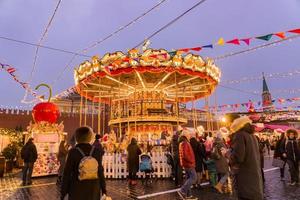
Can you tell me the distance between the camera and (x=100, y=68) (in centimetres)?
1202

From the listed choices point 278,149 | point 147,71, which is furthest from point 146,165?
point 147,71

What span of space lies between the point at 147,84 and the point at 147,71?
14.0ft

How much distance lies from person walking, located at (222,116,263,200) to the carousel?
6.55m

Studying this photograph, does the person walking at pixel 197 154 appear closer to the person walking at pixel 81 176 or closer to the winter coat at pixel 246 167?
the winter coat at pixel 246 167

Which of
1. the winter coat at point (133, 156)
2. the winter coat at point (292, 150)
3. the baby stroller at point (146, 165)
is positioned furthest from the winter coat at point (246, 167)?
the baby stroller at point (146, 165)

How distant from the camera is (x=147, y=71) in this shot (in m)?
12.1

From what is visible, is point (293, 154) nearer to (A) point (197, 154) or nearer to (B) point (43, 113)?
(A) point (197, 154)

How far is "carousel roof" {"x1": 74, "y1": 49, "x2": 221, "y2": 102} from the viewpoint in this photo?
11.7 metres

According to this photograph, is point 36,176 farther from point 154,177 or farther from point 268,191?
point 268,191

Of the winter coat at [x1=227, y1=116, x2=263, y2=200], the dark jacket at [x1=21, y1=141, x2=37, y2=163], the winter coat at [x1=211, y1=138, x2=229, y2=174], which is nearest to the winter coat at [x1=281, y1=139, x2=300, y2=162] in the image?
the winter coat at [x1=211, y1=138, x2=229, y2=174]

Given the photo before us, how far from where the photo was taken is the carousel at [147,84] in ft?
38.4

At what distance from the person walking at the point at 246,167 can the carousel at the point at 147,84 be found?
21.5 feet

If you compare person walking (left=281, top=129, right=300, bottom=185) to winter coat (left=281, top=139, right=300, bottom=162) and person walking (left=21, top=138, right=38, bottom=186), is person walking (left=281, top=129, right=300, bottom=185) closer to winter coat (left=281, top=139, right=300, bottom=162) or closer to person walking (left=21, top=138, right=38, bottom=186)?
winter coat (left=281, top=139, right=300, bottom=162)

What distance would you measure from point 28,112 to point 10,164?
20.5m
